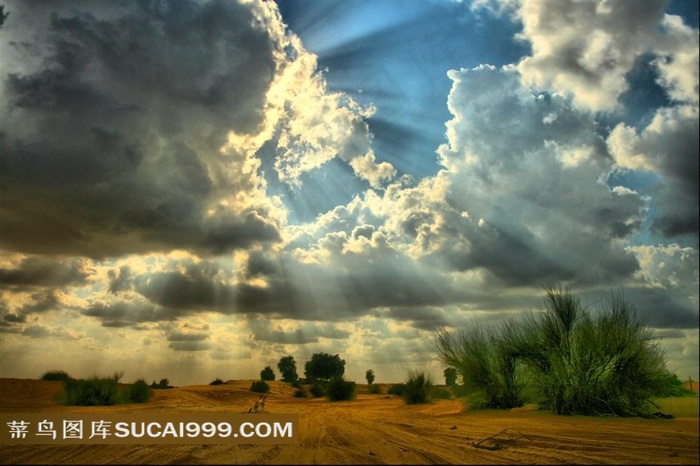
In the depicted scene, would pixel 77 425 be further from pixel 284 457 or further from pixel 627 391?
pixel 627 391

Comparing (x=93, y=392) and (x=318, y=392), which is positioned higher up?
(x=93, y=392)

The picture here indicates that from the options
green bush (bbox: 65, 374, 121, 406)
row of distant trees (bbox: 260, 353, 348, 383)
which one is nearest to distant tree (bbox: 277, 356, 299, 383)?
row of distant trees (bbox: 260, 353, 348, 383)

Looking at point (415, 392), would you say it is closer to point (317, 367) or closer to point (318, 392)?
point (318, 392)

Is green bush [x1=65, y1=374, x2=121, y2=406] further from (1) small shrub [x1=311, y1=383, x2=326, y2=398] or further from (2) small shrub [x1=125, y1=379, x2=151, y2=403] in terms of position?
(1) small shrub [x1=311, y1=383, x2=326, y2=398]

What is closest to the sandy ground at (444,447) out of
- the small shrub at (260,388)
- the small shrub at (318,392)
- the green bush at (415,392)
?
the green bush at (415,392)

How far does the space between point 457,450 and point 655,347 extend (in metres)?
7.09

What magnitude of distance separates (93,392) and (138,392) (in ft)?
8.17

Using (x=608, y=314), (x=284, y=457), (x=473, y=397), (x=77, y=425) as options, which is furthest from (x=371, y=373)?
(x=284, y=457)

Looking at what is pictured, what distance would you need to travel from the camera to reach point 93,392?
2164cm

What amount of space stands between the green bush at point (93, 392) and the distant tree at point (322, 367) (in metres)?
29.4

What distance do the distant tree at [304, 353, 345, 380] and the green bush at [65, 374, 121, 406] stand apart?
2939 centimetres

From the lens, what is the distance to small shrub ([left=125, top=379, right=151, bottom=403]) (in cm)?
2359

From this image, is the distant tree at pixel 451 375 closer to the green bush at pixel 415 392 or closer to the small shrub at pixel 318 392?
the green bush at pixel 415 392

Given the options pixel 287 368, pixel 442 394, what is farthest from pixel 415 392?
pixel 287 368
